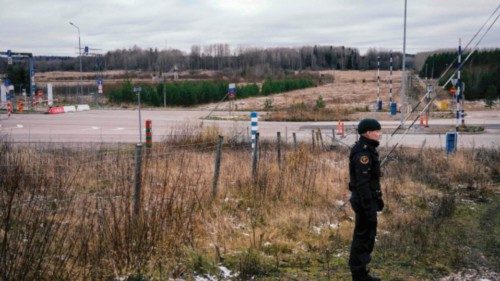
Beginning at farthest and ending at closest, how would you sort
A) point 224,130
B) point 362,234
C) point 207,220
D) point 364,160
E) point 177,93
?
point 177,93 < point 224,130 < point 207,220 < point 362,234 < point 364,160

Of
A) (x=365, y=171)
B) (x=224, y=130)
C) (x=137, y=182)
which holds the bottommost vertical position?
(x=224, y=130)

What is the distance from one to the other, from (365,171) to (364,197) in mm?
291

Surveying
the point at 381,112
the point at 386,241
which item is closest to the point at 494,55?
the point at 381,112

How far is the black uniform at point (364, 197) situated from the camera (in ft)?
19.4

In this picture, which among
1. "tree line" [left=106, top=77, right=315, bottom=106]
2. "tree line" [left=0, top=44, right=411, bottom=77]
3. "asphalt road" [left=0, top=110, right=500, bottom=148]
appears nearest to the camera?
"asphalt road" [left=0, top=110, right=500, bottom=148]

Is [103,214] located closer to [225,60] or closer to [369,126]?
[369,126]

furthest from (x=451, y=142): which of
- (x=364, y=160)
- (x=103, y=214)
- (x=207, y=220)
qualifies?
(x=103, y=214)

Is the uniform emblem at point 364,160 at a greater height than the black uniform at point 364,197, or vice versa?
the uniform emblem at point 364,160

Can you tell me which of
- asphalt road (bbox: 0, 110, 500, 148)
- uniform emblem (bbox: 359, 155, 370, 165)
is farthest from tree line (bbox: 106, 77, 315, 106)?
uniform emblem (bbox: 359, 155, 370, 165)

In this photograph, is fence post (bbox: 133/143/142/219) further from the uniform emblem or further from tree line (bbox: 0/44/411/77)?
tree line (bbox: 0/44/411/77)

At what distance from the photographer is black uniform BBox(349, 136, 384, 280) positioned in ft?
19.4

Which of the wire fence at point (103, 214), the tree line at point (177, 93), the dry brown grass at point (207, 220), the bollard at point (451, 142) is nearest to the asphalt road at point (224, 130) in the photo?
the bollard at point (451, 142)

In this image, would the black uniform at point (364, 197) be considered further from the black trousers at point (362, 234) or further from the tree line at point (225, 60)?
the tree line at point (225, 60)

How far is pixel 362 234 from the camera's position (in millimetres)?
6094
